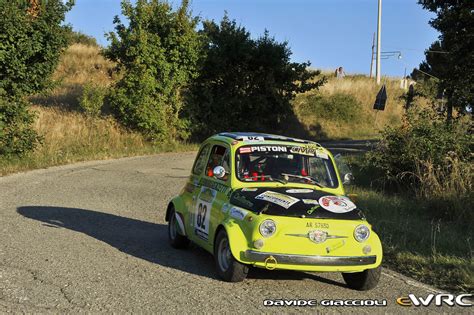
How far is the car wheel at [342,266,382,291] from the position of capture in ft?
21.2

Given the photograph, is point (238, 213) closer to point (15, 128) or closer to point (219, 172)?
point (219, 172)

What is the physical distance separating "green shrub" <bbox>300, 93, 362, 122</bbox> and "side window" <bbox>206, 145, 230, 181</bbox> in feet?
96.8

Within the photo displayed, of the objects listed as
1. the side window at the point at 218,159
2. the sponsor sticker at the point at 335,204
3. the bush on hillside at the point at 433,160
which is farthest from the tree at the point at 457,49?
the sponsor sticker at the point at 335,204

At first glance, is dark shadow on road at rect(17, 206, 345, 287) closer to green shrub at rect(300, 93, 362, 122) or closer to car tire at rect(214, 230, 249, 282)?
car tire at rect(214, 230, 249, 282)

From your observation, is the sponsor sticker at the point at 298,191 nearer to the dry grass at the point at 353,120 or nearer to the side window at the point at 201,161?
the side window at the point at 201,161

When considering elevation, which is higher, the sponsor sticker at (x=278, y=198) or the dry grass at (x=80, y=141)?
the sponsor sticker at (x=278, y=198)

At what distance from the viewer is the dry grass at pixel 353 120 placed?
37.0 m

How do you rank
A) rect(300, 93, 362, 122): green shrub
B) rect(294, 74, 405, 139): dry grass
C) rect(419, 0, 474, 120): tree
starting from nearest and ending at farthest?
rect(419, 0, 474, 120): tree → rect(294, 74, 405, 139): dry grass → rect(300, 93, 362, 122): green shrub

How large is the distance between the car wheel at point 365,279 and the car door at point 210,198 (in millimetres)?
1638

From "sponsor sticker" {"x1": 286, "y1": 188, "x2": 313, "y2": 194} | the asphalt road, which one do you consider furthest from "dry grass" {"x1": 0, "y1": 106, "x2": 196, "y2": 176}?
"sponsor sticker" {"x1": 286, "y1": 188, "x2": 313, "y2": 194}

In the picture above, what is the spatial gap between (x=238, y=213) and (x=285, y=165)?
125 cm

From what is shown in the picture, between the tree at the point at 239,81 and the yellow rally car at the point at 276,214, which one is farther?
the tree at the point at 239,81

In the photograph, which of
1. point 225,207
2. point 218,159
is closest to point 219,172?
point 225,207

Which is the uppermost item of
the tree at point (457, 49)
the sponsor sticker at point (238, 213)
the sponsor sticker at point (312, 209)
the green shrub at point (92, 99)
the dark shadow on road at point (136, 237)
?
the tree at point (457, 49)
